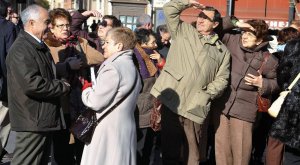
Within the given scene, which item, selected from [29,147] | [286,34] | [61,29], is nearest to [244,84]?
[286,34]

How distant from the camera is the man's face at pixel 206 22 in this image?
6.23 m

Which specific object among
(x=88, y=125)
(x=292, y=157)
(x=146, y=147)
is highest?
(x=88, y=125)

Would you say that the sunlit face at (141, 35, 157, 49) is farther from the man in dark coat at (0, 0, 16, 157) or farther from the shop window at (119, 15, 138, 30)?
the shop window at (119, 15, 138, 30)

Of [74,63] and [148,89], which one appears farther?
[148,89]

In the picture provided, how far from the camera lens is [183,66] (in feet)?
20.0

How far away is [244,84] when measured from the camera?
6441mm

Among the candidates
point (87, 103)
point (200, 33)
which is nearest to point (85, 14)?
point (200, 33)

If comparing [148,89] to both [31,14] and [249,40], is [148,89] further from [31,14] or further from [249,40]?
[31,14]

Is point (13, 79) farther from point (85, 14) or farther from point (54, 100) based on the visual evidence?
point (85, 14)

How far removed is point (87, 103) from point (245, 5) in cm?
1065

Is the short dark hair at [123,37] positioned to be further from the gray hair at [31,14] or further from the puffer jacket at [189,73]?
the puffer jacket at [189,73]

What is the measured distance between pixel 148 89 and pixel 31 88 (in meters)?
1.94

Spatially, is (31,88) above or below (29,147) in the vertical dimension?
above

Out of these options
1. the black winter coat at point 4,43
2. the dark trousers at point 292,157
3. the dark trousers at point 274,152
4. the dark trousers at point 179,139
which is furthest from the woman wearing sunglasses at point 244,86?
the black winter coat at point 4,43
